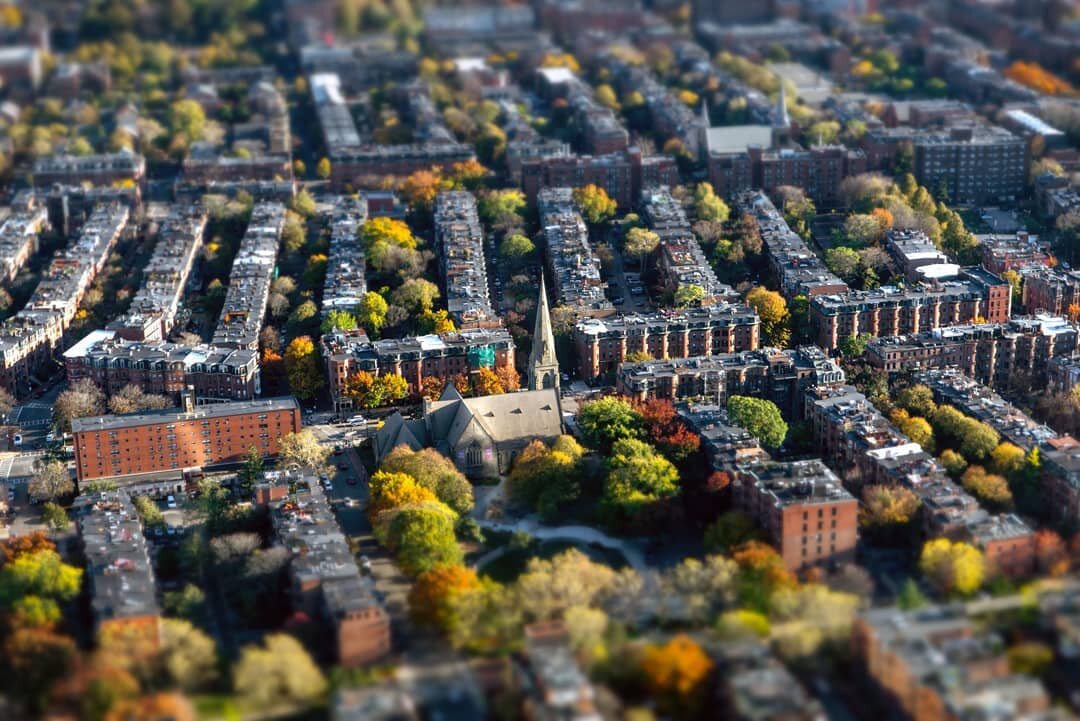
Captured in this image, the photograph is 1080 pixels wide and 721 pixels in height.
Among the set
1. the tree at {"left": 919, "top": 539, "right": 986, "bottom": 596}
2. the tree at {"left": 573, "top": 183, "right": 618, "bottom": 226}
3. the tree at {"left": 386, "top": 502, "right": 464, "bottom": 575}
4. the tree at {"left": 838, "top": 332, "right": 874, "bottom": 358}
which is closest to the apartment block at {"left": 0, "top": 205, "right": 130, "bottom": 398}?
the tree at {"left": 386, "top": 502, "right": 464, "bottom": 575}

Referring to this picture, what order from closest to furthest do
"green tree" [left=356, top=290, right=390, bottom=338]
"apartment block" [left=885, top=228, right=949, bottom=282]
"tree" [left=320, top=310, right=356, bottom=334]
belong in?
"tree" [left=320, top=310, right=356, bottom=334], "green tree" [left=356, top=290, right=390, bottom=338], "apartment block" [left=885, top=228, right=949, bottom=282]

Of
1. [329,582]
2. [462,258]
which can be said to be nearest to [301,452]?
[329,582]

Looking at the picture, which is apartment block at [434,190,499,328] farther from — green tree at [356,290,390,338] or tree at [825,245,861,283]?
tree at [825,245,861,283]

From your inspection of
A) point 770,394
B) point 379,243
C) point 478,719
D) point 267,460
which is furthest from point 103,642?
point 379,243

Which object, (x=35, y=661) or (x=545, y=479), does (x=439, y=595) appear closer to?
(x=545, y=479)

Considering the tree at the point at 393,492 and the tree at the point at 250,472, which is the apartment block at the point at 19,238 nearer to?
the tree at the point at 250,472
